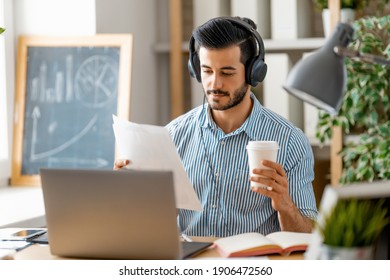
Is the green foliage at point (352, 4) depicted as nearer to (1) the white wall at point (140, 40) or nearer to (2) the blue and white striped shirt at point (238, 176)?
(1) the white wall at point (140, 40)

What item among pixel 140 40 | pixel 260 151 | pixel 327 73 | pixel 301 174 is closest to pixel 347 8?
pixel 140 40

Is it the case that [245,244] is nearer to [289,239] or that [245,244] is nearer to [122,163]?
[289,239]

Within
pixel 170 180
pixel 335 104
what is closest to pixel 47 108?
pixel 170 180

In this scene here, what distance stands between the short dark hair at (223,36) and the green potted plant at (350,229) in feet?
3.59

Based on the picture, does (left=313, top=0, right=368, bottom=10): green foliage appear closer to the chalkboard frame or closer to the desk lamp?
the chalkboard frame

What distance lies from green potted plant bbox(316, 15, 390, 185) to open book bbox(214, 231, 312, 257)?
1.24 metres

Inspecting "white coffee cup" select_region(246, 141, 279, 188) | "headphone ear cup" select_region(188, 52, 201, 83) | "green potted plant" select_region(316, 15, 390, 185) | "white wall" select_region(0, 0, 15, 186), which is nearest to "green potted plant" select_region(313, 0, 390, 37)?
"green potted plant" select_region(316, 15, 390, 185)

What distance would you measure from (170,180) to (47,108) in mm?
1810

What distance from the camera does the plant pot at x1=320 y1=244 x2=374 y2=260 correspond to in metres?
1.43

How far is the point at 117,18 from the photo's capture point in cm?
355

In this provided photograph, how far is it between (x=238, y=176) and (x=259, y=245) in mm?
603

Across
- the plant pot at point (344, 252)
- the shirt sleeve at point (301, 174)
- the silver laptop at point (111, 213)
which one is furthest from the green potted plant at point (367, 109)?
the plant pot at point (344, 252)

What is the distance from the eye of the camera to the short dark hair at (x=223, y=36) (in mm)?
2439

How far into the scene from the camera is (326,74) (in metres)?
1.58
